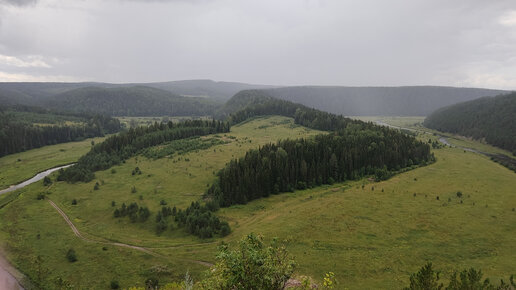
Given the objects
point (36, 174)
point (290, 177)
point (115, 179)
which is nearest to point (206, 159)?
point (115, 179)

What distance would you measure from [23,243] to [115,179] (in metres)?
48.5

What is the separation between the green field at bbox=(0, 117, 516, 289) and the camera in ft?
169

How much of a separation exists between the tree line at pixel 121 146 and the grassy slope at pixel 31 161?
23.2 meters

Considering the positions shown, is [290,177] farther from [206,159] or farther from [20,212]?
[20,212]

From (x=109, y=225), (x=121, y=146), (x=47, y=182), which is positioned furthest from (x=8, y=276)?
(x=121, y=146)

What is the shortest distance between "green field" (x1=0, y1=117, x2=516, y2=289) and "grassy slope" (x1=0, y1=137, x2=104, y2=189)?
121ft

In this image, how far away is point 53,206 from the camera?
291 ft

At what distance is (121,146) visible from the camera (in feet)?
510

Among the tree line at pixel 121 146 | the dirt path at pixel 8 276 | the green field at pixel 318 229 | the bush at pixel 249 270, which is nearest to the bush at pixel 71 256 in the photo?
the green field at pixel 318 229

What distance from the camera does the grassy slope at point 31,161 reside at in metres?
129

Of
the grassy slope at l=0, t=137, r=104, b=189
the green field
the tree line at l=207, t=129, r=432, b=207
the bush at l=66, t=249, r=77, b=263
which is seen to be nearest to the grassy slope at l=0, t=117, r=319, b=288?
the green field

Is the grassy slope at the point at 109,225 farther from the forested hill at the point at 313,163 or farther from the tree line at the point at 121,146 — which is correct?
the forested hill at the point at 313,163

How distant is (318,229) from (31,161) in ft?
563

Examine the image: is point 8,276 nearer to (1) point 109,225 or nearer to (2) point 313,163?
(1) point 109,225
